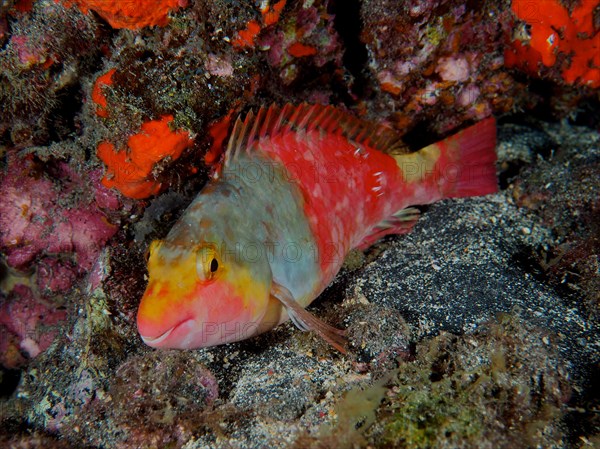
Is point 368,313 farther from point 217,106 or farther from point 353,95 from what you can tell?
point 353,95

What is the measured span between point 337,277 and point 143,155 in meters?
2.03

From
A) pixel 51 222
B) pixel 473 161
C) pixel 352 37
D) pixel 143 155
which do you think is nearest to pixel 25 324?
pixel 51 222

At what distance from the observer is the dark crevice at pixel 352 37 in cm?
374

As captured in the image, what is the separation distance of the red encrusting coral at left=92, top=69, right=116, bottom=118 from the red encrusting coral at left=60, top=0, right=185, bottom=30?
0.36 metres

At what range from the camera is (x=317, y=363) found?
287 cm

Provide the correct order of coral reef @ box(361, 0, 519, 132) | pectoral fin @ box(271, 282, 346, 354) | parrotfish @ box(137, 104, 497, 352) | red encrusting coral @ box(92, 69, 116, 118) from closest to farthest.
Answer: parrotfish @ box(137, 104, 497, 352) < pectoral fin @ box(271, 282, 346, 354) < red encrusting coral @ box(92, 69, 116, 118) < coral reef @ box(361, 0, 519, 132)

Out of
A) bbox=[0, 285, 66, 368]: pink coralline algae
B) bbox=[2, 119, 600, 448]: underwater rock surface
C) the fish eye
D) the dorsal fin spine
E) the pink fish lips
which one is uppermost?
the dorsal fin spine

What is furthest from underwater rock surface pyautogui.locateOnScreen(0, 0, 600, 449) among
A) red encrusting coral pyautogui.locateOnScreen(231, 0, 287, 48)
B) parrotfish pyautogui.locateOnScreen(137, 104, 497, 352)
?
parrotfish pyautogui.locateOnScreen(137, 104, 497, 352)

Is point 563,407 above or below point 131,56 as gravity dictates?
below

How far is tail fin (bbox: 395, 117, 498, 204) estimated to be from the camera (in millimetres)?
4008

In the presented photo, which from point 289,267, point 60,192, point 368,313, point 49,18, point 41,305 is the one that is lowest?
point 41,305

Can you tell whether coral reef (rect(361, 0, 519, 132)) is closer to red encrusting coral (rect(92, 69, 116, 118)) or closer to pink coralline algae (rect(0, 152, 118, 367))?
red encrusting coral (rect(92, 69, 116, 118))

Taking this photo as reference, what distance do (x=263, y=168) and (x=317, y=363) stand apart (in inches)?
60.6

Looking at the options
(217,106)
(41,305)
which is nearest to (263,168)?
(217,106)
